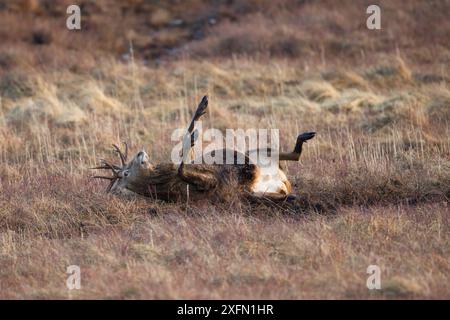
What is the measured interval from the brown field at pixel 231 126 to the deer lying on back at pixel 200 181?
126mm

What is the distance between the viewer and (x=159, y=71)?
45.4ft

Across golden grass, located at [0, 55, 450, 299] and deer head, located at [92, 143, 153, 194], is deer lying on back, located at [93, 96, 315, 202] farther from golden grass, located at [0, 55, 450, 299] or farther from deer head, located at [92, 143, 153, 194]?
golden grass, located at [0, 55, 450, 299]

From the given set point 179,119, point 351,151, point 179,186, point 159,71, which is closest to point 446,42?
point 159,71

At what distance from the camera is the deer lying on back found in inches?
245

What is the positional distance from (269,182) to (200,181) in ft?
1.98

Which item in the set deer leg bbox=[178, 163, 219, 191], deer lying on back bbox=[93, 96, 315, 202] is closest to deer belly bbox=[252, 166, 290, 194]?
deer lying on back bbox=[93, 96, 315, 202]

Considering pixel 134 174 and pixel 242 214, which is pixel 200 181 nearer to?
pixel 242 214

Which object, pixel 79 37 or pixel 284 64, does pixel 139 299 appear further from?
pixel 79 37

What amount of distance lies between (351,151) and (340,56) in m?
7.28

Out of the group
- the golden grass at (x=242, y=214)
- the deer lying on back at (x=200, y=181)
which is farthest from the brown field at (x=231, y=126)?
the deer lying on back at (x=200, y=181)

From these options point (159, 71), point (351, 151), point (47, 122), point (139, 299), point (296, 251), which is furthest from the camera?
point (159, 71)

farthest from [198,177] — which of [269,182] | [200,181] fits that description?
[269,182]

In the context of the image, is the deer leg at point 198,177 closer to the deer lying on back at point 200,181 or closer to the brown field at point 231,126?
the deer lying on back at point 200,181

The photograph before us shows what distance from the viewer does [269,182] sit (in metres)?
6.37
